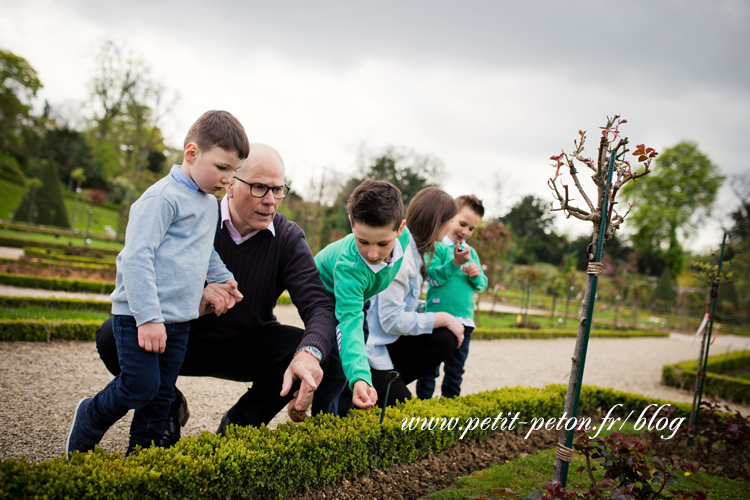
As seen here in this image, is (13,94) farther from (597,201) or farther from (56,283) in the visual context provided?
(597,201)

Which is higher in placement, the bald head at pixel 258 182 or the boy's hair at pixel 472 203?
the boy's hair at pixel 472 203

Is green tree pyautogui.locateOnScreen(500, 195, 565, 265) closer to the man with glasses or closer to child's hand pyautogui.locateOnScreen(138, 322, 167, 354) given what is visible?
the man with glasses

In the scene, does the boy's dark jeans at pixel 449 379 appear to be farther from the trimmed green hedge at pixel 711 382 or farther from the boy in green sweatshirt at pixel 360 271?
the trimmed green hedge at pixel 711 382

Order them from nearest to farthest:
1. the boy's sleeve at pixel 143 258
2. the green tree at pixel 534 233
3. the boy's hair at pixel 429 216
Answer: the boy's sleeve at pixel 143 258
the boy's hair at pixel 429 216
the green tree at pixel 534 233

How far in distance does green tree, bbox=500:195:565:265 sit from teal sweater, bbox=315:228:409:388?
3640 cm

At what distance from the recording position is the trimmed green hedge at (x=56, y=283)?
8.73m

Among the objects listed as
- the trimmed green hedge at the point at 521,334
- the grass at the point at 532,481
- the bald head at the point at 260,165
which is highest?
the bald head at the point at 260,165

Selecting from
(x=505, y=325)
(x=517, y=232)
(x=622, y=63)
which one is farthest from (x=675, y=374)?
(x=517, y=232)

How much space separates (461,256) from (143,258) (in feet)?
7.82

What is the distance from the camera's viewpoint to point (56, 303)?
7.01 meters

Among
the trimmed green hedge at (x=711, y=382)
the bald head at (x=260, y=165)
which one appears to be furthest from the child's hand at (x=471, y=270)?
the trimmed green hedge at (x=711, y=382)

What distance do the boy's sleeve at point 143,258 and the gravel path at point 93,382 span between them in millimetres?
1355

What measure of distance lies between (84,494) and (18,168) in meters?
36.4

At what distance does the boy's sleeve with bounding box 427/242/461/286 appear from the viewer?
3.87 m
